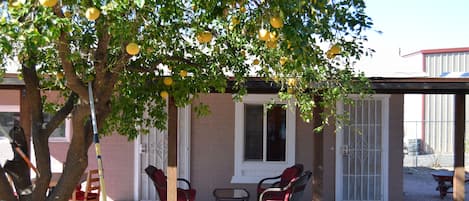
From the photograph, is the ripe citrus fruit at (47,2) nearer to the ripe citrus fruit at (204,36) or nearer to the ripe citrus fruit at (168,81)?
the ripe citrus fruit at (204,36)

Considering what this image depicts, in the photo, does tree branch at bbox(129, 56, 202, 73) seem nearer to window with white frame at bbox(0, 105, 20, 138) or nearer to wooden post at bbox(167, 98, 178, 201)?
wooden post at bbox(167, 98, 178, 201)

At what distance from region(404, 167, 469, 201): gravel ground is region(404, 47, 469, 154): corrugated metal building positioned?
11.8ft

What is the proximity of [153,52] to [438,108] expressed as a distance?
18360mm

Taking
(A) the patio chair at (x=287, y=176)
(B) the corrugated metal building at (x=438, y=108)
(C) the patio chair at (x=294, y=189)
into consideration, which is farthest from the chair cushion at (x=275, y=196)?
(B) the corrugated metal building at (x=438, y=108)

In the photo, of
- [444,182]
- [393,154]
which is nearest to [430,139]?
[444,182]

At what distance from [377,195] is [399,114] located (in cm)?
150

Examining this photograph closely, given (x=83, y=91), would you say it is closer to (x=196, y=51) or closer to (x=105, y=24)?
(x=105, y=24)

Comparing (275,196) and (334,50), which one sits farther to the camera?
(275,196)

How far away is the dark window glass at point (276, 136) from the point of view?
31.5 feet

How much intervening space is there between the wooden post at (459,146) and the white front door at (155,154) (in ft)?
14.5

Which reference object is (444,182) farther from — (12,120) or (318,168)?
(12,120)

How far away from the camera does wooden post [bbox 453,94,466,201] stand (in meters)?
7.34

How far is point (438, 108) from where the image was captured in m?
20.4

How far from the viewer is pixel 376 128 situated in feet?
31.2
